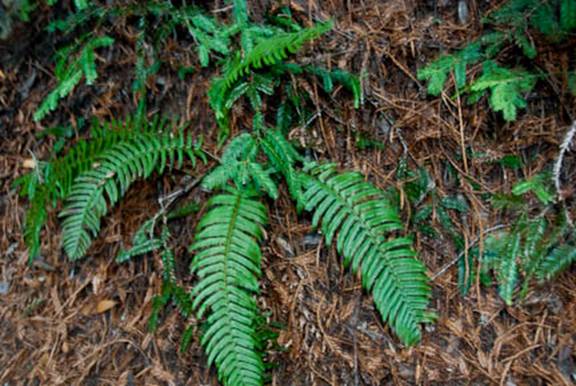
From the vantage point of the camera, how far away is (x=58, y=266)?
287cm

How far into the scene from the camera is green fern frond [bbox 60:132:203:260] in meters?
2.53

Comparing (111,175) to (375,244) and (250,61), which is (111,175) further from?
(375,244)

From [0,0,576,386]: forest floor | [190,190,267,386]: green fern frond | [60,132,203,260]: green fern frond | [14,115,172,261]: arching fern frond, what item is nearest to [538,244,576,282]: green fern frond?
[0,0,576,386]: forest floor

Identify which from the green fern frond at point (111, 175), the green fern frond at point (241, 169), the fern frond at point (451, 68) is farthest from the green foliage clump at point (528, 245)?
the green fern frond at point (111, 175)

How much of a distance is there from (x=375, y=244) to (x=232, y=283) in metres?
0.58

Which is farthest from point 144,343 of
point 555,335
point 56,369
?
point 555,335

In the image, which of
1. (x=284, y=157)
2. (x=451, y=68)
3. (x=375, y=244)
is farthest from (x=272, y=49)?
(x=375, y=244)

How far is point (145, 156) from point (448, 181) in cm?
130

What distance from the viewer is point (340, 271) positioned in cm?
238

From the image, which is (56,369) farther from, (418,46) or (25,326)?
(418,46)

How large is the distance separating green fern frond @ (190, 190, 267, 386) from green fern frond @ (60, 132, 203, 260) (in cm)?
33

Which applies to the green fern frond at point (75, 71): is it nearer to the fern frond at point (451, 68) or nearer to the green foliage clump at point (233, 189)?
the green foliage clump at point (233, 189)

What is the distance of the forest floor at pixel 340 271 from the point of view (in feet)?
7.23

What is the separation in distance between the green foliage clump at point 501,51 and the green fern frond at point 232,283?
903 millimetres
